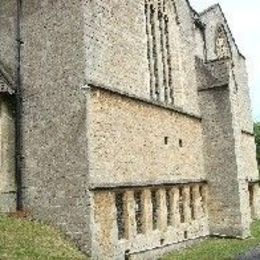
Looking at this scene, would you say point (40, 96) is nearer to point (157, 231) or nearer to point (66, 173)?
point (66, 173)

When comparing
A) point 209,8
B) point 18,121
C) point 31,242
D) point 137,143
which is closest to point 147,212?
point 137,143

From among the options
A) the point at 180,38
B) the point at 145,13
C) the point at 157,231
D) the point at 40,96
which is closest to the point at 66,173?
the point at 40,96

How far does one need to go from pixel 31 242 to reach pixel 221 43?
17458 mm

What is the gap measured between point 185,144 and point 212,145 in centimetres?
186

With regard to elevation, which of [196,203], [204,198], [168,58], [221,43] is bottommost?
[196,203]

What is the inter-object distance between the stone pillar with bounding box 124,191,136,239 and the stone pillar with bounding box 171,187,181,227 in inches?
117

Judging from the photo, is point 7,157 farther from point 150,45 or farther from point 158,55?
point 158,55

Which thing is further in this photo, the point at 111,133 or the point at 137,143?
the point at 137,143

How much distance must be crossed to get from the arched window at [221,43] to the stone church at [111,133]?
16.2 ft

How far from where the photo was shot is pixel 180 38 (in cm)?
2147

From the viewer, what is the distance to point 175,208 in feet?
61.4

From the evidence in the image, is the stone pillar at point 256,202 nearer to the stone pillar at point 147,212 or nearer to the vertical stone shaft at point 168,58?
the vertical stone shaft at point 168,58

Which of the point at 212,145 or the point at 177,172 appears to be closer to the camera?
the point at 177,172

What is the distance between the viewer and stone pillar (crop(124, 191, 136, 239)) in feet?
Result: 51.4
